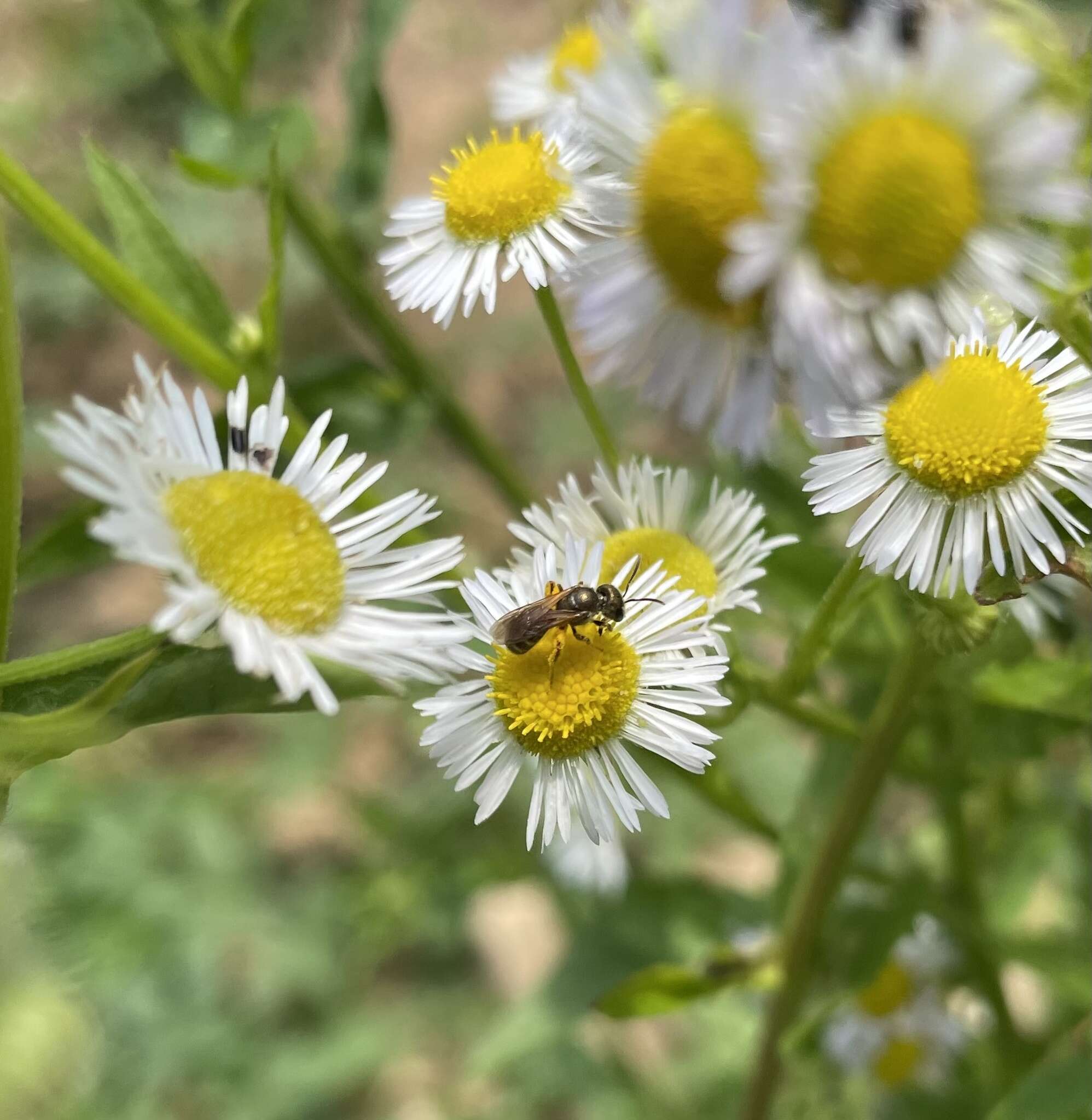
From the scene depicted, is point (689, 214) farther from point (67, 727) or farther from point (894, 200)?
point (67, 727)

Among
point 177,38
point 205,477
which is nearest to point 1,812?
point 205,477

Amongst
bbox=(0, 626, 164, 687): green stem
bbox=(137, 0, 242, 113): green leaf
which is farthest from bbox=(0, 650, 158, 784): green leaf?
bbox=(137, 0, 242, 113): green leaf

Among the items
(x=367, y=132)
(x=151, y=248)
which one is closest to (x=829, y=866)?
(x=151, y=248)

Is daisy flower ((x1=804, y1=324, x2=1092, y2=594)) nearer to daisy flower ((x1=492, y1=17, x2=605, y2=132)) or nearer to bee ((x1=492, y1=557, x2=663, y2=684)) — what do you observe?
bee ((x1=492, y1=557, x2=663, y2=684))

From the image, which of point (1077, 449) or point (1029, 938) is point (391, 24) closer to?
point (1077, 449)

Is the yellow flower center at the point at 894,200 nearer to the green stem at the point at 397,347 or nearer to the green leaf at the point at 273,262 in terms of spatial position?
the green leaf at the point at 273,262

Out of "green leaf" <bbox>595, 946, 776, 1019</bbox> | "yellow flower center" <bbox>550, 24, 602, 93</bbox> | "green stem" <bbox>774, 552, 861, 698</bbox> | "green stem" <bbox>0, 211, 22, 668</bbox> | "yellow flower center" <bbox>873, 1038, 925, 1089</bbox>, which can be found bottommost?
"yellow flower center" <bbox>873, 1038, 925, 1089</bbox>
